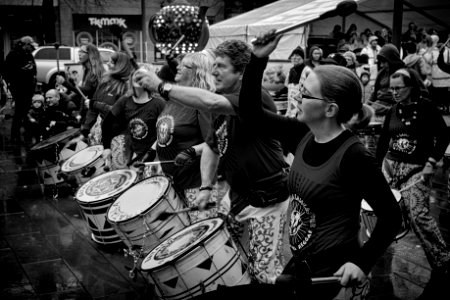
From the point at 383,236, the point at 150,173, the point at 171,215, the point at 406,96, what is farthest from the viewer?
the point at 150,173

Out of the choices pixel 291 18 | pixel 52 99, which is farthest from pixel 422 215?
pixel 291 18

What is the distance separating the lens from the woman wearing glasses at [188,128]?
5.22 metres

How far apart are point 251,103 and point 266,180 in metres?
0.98

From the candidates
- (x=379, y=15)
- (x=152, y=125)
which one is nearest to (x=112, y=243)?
(x=152, y=125)

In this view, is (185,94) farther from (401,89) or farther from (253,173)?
(401,89)

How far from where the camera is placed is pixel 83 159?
25.2 ft

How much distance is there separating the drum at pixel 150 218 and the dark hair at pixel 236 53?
1.44 m

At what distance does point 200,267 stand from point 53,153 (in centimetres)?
545

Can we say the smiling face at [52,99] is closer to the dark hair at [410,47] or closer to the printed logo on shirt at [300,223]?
the dark hair at [410,47]

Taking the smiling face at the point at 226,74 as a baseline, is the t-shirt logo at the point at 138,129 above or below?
below

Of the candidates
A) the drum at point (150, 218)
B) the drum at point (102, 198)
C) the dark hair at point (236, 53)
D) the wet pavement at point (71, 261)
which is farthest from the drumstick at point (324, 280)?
the drum at point (102, 198)

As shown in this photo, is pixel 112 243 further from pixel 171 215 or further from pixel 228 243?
pixel 228 243

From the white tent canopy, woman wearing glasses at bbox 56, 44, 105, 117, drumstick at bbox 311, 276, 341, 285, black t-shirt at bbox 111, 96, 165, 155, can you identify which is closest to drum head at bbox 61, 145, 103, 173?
black t-shirt at bbox 111, 96, 165, 155

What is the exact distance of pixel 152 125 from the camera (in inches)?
255
